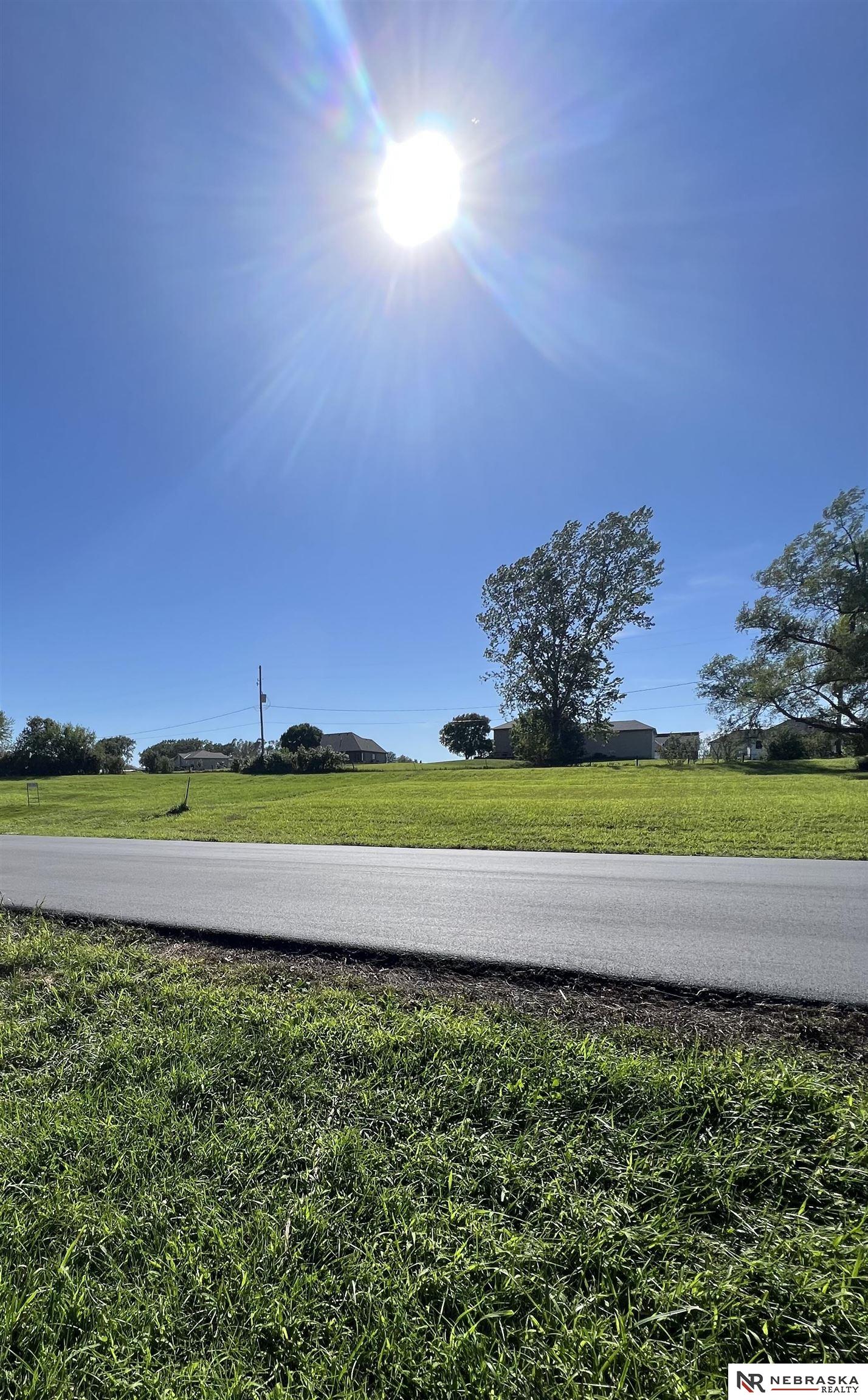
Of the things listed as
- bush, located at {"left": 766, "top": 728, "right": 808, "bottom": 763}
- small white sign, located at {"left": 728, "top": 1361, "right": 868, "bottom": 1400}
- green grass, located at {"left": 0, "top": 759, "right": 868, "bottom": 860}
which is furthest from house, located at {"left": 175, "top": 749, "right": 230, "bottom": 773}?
small white sign, located at {"left": 728, "top": 1361, "right": 868, "bottom": 1400}

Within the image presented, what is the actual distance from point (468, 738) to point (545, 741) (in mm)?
26985

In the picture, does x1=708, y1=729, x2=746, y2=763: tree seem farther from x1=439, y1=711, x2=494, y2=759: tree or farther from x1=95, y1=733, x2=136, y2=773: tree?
x1=95, y1=733, x2=136, y2=773: tree

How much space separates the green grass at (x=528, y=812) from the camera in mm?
9289

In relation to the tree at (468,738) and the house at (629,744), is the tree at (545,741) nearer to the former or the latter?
the house at (629,744)

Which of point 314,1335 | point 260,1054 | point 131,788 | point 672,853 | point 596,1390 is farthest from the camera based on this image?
point 131,788

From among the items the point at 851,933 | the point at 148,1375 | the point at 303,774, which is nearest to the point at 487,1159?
the point at 148,1375

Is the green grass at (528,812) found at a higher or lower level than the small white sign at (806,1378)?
higher

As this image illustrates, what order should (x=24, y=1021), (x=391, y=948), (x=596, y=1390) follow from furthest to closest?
(x=391, y=948) → (x=24, y=1021) → (x=596, y=1390)

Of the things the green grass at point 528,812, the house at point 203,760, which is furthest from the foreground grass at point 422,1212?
the house at point 203,760

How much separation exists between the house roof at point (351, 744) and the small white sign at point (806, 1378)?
68.4 metres

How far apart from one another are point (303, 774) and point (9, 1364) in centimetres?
3498

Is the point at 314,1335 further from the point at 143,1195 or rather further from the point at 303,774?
the point at 303,774

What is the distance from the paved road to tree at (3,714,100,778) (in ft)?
144

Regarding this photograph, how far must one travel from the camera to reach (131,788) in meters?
29.7
